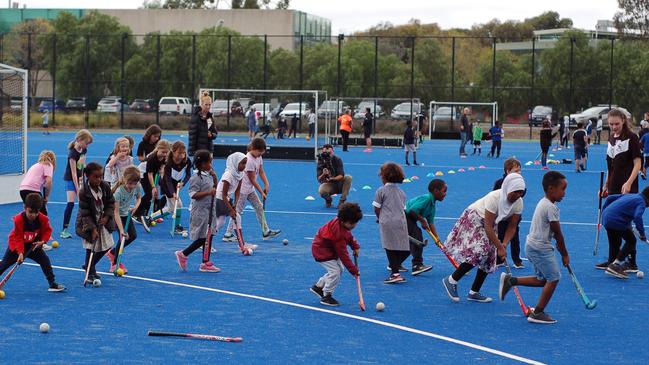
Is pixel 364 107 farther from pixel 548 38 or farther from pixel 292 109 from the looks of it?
pixel 548 38

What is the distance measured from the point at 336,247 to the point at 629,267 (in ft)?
14.5

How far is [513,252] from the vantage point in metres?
12.4

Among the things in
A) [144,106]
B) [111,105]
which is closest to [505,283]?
[144,106]

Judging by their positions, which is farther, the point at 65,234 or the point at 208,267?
the point at 65,234

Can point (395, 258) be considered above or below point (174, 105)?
below

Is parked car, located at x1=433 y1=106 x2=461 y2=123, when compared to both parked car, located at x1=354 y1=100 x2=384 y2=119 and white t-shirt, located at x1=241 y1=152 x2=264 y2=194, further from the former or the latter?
white t-shirt, located at x1=241 y1=152 x2=264 y2=194

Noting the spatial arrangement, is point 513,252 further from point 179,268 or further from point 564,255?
point 179,268

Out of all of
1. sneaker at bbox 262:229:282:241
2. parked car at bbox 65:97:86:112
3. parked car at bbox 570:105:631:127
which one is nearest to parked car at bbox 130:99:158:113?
parked car at bbox 65:97:86:112

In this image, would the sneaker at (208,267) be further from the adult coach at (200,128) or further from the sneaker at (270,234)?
the adult coach at (200,128)

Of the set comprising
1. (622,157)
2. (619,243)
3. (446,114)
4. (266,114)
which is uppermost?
(446,114)

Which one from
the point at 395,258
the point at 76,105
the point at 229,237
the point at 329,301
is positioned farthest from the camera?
the point at 76,105

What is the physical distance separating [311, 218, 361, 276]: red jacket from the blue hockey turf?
1.67 ft

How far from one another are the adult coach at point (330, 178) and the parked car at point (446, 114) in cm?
3661

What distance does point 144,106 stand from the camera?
197ft
